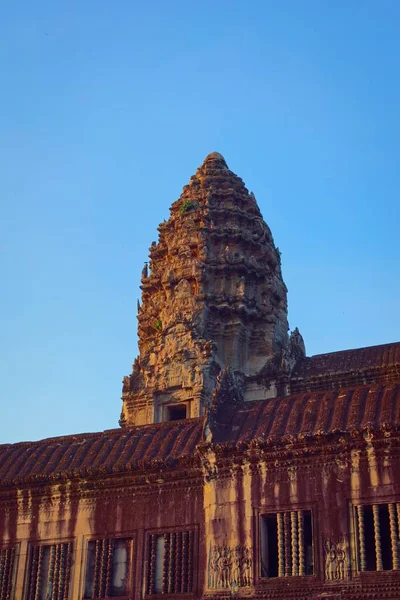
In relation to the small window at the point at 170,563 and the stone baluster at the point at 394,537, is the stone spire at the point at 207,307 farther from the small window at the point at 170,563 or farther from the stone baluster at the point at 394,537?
the stone baluster at the point at 394,537

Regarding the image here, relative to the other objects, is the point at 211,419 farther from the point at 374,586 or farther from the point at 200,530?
the point at 374,586

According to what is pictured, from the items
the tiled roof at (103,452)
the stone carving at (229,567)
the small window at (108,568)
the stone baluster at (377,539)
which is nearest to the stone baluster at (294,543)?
the stone carving at (229,567)

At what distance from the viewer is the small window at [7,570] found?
25.6 metres

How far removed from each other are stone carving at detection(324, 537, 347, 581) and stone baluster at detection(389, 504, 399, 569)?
112cm

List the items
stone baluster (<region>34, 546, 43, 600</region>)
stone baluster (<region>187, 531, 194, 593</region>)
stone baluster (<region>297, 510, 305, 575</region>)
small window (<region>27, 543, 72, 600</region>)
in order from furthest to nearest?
stone baluster (<region>34, 546, 43, 600</region>)
small window (<region>27, 543, 72, 600</region>)
stone baluster (<region>187, 531, 194, 593</region>)
stone baluster (<region>297, 510, 305, 575</region>)

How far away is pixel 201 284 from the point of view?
1655 inches

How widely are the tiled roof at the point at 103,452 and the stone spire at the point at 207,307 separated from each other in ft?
35.3

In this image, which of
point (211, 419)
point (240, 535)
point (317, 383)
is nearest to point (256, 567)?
point (240, 535)

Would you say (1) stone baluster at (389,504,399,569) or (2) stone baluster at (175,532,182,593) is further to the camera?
(2) stone baluster at (175,532,182,593)

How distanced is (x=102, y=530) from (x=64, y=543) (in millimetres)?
1235

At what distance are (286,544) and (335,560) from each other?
136 cm

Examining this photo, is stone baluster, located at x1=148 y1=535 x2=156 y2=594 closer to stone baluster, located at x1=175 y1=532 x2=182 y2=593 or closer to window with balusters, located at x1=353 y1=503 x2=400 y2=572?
stone baluster, located at x1=175 y1=532 x2=182 y2=593

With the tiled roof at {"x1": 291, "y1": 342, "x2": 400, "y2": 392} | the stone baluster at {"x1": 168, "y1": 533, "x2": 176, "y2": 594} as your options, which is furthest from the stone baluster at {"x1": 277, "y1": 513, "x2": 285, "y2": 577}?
the tiled roof at {"x1": 291, "y1": 342, "x2": 400, "y2": 392}

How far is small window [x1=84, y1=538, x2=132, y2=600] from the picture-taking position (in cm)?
2408
